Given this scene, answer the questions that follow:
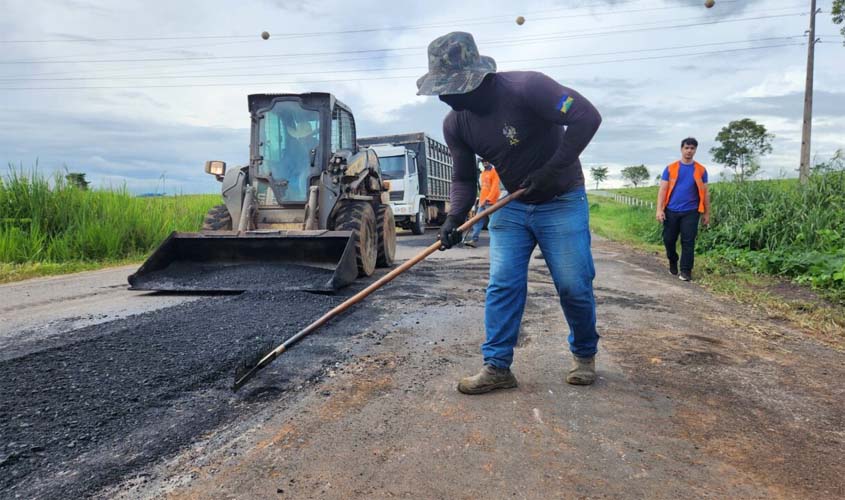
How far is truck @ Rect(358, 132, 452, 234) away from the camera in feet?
49.6

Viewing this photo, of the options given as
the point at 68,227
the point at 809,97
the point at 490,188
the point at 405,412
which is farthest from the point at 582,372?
the point at 809,97

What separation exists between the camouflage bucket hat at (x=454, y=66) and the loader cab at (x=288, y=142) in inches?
182

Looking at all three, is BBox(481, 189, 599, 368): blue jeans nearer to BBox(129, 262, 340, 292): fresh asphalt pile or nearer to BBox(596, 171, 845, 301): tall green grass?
BBox(129, 262, 340, 292): fresh asphalt pile

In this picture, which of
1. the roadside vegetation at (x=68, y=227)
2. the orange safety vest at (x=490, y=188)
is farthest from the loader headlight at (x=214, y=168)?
the orange safety vest at (x=490, y=188)

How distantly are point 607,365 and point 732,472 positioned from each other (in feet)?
4.21

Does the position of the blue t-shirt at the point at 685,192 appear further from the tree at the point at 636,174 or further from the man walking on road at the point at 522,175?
the tree at the point at 636,174

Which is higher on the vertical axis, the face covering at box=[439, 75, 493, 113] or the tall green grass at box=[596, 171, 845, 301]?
the face covering at box=[439, 75, 493, 113]

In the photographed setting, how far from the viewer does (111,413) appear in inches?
101

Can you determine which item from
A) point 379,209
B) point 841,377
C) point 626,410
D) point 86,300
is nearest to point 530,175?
point 626,410

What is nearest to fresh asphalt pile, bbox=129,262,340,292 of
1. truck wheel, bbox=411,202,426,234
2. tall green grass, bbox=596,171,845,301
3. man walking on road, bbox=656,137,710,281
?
man walking on road, bbox=656,137,710,281

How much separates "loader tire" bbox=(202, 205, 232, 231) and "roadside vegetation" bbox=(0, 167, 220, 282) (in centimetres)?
287

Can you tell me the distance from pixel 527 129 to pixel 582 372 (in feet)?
4.27

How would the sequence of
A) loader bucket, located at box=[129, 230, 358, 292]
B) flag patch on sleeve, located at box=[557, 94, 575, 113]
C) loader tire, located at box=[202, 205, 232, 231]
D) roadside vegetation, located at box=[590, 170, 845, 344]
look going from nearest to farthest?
flag patch on sleeve, located at box=[557, 94, 575, 113] → roadside vegetation, located at box=[590, 170, 845, 344] → loader bucket, located at box=[129, 230, 358, 292] → loader tire, located at box=[202, 205, 232, 231]

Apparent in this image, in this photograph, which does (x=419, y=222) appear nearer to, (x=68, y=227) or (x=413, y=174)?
(x=413, y=174)
